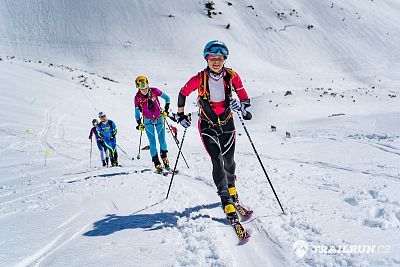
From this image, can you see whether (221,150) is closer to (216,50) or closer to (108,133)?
(216,50)

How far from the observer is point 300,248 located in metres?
3.68

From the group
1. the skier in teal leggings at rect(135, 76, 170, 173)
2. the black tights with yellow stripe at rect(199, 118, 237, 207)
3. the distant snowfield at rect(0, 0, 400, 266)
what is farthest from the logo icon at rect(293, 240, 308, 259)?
the skier in teal leggings at rect(135, 76, 170, 173)

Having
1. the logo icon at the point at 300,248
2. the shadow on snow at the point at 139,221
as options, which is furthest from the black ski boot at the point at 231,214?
the logo icon at the point at 300,248

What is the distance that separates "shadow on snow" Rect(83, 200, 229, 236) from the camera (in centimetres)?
441

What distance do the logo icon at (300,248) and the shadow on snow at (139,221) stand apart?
4.07ft

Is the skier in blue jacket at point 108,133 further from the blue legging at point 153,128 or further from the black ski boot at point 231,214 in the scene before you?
the black ski boot at point 231,214

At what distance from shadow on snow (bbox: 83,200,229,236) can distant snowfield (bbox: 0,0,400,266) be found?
18mm

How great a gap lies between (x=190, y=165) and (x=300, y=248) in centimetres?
616

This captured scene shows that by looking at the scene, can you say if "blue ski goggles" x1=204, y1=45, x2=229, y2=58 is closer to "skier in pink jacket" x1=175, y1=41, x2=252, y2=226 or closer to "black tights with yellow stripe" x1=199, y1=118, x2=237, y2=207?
"skier in pink jacket" x1=175, y1=41, x2=252, y2=226

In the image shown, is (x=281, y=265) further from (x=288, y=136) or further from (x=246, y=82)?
(x=246, y=82)

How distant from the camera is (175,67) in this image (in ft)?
132

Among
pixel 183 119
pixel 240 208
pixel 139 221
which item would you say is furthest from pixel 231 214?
pixel 183 119

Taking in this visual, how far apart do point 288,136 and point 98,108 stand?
48.5 ft

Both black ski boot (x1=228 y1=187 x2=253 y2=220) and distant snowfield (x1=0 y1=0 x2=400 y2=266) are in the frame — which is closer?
distant snowfield (x1=0 y1=0 x2=400 y2=266)
